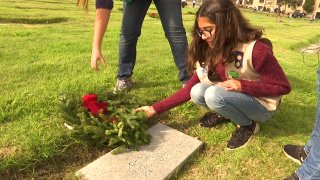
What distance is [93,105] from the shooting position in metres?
2.96

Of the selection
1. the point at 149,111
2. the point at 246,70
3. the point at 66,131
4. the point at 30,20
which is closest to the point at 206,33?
the point at 246,70

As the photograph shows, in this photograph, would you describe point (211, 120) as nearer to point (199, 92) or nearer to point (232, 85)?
point (199, 92)

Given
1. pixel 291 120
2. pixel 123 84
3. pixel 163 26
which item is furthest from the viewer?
pixel 123 84

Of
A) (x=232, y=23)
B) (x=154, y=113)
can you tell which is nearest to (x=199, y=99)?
(x=154, y=113)

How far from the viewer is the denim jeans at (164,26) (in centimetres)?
357

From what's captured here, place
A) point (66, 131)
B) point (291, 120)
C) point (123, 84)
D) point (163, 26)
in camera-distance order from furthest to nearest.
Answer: point (123, 84)
point (163, 26)
point (291, 120)
point (66, 131)

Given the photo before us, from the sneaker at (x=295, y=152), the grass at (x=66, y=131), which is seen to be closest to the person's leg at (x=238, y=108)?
the grass at (x=66, y=131)

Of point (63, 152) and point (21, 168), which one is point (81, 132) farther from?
point (21, 168)

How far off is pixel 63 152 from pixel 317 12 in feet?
293

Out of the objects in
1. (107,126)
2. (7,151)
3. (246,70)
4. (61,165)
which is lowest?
(61,165)

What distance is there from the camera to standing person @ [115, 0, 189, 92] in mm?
3574

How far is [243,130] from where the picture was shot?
3.02 m

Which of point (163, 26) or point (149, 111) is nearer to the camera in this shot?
point (149, 111)

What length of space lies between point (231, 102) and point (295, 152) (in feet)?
2.51
